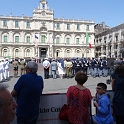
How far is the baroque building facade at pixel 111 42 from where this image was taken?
48.1 meters

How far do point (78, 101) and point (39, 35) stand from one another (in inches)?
2121

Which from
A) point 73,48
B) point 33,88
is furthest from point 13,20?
point 33,88

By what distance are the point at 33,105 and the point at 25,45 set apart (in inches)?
2133

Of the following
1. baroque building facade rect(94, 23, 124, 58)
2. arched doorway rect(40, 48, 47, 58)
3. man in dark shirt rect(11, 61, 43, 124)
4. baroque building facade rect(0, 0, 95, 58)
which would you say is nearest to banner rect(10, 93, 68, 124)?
man in dark shirt rect(11, 61, 43, 124)

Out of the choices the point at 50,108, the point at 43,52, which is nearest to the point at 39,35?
the point at 43,52

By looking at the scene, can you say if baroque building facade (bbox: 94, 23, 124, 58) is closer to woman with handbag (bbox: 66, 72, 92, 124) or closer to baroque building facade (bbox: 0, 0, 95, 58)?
baroque building facade (bbox: 0, 0, 95, 58)

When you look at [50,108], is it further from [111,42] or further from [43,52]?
[43,52]

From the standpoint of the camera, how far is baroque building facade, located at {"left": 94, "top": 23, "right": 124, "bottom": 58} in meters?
48.1

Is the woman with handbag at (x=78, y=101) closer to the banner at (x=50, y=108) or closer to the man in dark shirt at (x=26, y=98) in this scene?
the man in dark shirt at (x=26, y=98)

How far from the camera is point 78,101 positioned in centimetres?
325

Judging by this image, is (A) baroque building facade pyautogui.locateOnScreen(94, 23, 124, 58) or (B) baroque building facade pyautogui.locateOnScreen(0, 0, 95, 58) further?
(B) baroque building facade pyautogui.locateOnScreen(0, 0, 95, 58)

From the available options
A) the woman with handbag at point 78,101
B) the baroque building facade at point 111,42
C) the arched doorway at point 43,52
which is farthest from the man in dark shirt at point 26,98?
the arched doorway at point 43,52

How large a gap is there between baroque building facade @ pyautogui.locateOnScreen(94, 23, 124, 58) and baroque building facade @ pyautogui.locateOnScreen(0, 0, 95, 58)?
270 inches

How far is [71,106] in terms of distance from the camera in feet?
10.9
